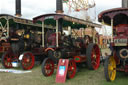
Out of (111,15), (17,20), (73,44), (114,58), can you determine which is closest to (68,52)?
(73,44)

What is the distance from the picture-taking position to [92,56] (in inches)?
234

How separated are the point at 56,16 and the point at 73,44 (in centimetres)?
127

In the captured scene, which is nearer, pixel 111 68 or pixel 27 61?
pixel 111 68

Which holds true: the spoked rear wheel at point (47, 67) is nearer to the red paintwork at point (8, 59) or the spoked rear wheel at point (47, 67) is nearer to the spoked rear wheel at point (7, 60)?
the red paintwork at point (8, 59)

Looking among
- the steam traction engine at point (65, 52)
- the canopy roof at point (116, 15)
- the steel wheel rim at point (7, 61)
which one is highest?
the canopy roof at point (116, 15)

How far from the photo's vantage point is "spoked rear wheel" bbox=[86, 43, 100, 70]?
18.2 feet

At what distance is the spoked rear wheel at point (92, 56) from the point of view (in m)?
5.54

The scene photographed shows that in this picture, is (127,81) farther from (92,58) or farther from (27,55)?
(27,55)

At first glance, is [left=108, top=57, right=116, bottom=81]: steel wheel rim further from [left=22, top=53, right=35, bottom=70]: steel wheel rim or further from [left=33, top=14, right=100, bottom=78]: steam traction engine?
[left=22, top=53, right=35, bottom=70]: steel wheel rim

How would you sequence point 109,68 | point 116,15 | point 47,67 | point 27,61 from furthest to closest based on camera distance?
point 27,61 < point 47,67 < point 116,15 < point 109,68

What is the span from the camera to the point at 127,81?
13.2 feet

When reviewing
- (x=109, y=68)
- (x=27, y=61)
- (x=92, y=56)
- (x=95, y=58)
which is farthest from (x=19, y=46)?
(x=109, y=68)

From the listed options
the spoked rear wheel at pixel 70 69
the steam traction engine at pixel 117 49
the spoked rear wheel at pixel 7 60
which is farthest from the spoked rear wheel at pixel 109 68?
the spoked rear wheel at pixel 7 60

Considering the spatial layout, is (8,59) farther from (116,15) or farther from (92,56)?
(116,15)
